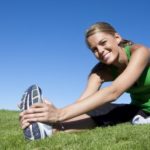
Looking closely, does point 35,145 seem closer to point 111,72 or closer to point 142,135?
point 142,135

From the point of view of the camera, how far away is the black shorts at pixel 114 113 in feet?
28.4

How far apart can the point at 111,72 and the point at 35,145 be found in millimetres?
2678

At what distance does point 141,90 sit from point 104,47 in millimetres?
1294

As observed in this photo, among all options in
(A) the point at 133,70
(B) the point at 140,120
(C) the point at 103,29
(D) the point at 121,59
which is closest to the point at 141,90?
(B) the point at 140,120

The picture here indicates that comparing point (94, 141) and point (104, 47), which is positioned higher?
point (104, 47)

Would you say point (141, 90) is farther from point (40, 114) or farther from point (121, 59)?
point (40, 114)

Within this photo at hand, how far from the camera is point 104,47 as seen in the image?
780 centimetres

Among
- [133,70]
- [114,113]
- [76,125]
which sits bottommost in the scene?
[76,125]

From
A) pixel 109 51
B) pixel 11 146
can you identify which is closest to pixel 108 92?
pixel 109 51

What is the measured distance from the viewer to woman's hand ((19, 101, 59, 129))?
273 inches

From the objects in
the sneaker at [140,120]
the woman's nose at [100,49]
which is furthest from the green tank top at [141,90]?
the woman's nose at [100,49]

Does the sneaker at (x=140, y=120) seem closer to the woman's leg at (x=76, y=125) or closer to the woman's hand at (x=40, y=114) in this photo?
the woman's leg at (x=76, y=125)

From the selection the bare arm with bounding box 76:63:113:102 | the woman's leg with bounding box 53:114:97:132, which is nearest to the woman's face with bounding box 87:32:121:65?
the bare arm with bounding box 76:63:113:102

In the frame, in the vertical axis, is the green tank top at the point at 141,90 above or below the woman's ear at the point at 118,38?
below
